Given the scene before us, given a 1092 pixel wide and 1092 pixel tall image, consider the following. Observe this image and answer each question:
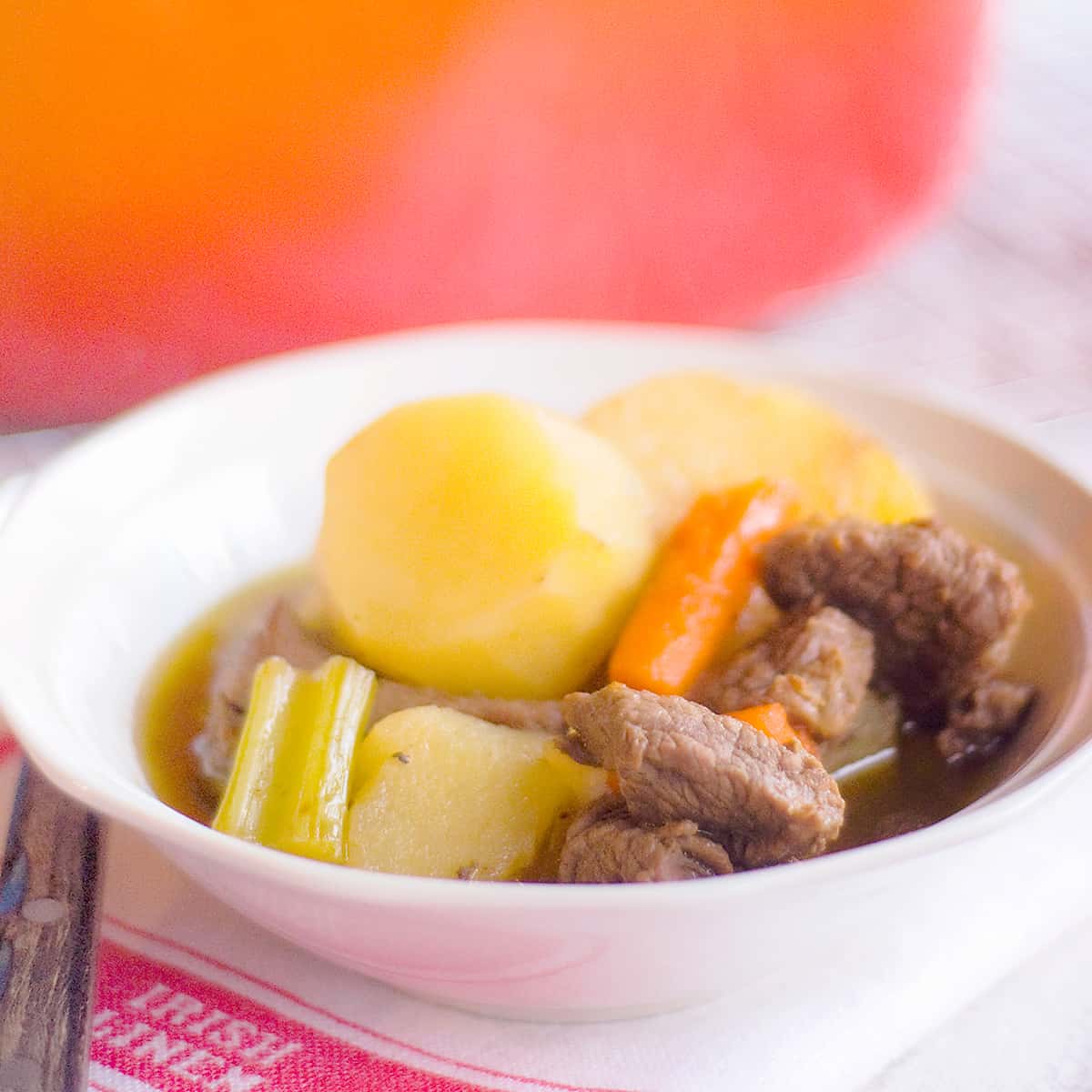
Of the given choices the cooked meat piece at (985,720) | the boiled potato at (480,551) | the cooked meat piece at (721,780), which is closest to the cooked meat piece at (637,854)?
the cooked meat piece at (721,780)

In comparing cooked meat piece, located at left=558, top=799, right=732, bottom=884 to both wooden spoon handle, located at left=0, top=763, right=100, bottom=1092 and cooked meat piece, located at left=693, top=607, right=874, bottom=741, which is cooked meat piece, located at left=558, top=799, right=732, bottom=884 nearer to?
cooked meat piece, located at left=693, top=607, right=874, bottom=741

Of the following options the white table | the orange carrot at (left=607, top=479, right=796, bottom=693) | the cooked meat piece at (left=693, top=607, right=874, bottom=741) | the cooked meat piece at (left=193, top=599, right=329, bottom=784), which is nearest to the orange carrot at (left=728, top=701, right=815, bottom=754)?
the cooked meat piece at (left=693, top=607, right=874, bottom=741)

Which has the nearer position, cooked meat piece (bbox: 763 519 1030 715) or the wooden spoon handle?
the wooden spoon handle

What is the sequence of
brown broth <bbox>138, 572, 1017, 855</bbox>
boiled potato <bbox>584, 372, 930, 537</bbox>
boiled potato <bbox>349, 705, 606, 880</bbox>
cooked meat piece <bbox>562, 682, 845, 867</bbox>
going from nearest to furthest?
cooked meat piece <bbox>562, 682, 845, 867</bbox>, boiled potato <bbox>349, 705, 606, 880</bbox>, brown broth <bbox>138, 572, 1017, 855</bbox>, boiled potato <bbox>584, 372, 930, 537</bbox>

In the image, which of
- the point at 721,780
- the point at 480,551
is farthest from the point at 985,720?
the point at 480,551

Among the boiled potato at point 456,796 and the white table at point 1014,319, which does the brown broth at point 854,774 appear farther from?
the white table at point 1014,319

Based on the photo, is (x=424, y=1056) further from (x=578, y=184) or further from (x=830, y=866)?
(x=578, y=184)

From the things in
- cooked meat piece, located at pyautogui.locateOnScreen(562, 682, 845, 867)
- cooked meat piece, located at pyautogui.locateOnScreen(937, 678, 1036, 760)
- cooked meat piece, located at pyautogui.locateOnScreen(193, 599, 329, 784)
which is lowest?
cooked meat piece, located at pyautogui.locateOnScreen(193, 599, 329, 784)
